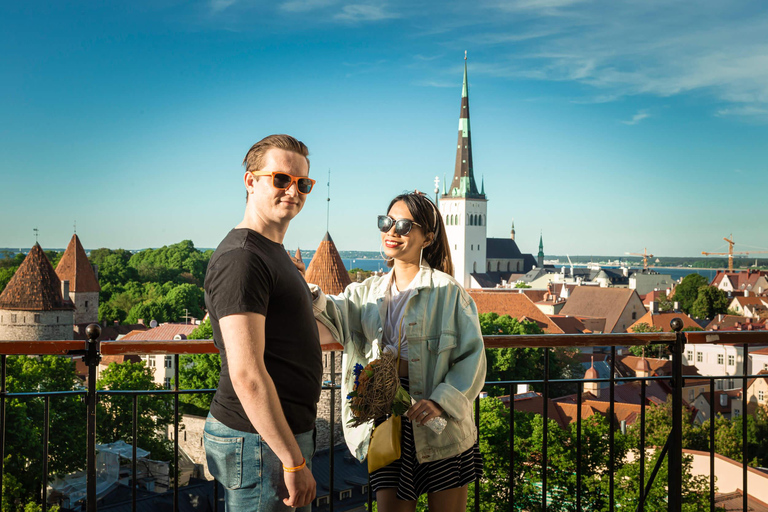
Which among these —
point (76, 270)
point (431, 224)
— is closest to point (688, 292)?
point (76, 270)

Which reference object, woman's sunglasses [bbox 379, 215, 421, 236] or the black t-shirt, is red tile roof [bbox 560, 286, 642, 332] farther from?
the black t-shirt

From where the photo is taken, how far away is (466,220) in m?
96.9

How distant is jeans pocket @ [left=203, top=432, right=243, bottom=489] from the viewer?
1.76 metres

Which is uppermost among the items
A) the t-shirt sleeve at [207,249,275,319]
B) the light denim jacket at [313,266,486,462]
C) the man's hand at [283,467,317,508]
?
the t-shirt sleeve at [207,249,275,319]

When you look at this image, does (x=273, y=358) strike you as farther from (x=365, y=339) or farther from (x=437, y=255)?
(x=437, y=255)

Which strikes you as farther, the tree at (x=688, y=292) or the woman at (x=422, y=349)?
the tree at (x=688, y=292)

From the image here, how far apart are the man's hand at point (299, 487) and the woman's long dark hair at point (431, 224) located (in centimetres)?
86

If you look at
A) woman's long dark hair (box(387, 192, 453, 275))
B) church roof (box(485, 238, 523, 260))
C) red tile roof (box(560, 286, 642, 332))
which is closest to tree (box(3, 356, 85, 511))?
woman's long dark hair (box(387, 192, 453, 275))

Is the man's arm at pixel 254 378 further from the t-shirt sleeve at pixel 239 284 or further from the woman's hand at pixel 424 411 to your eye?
the woman's hand at pixel 424 411

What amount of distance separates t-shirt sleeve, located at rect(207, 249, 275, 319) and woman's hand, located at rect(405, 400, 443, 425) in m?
0.65

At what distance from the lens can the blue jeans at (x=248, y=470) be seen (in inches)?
69.0

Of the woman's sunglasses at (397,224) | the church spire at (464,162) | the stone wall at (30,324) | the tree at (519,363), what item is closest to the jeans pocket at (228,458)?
the woman's sunglasses at (397,224)

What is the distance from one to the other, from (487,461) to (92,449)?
610 inches

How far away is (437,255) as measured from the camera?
2.34 m
